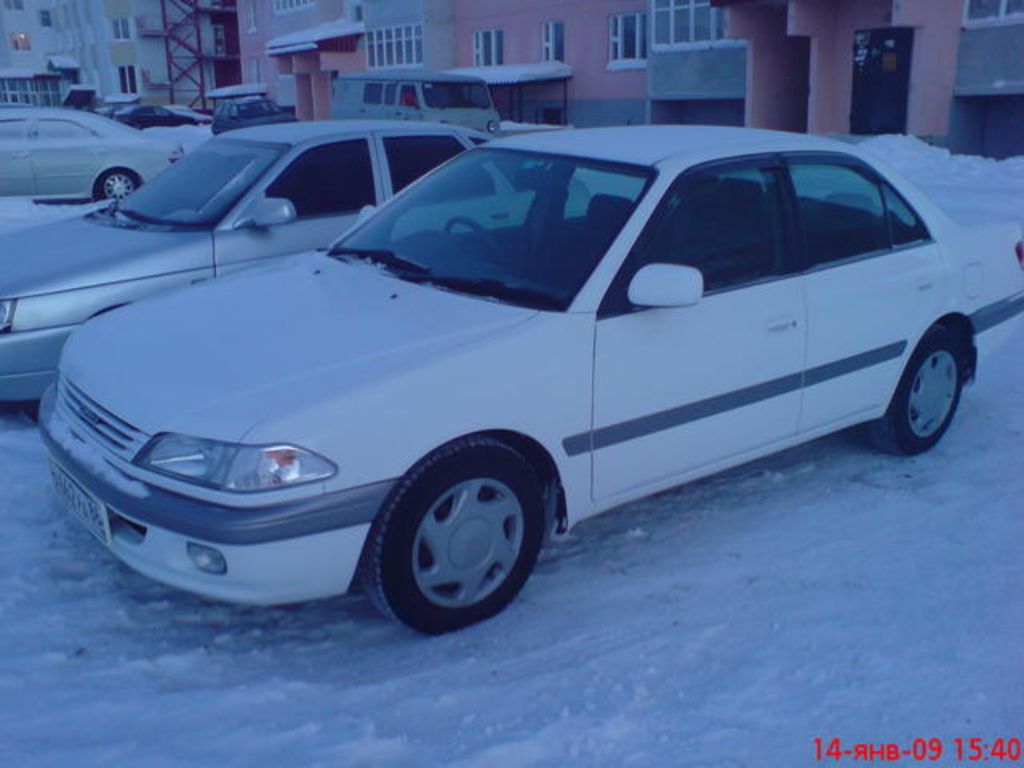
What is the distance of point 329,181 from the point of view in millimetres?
6266

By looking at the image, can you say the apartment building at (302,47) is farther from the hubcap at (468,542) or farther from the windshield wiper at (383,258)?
the hubcap at (468,542)

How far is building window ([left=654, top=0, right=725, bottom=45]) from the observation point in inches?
984

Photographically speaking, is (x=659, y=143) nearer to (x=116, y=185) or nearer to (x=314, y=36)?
(x=116, y=185)

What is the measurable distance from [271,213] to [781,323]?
3.02 meters

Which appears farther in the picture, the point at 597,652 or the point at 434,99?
the point at 434,99

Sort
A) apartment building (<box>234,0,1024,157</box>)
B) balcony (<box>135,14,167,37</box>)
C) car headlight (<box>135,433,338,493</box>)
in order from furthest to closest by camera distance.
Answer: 1. balcony (<box>135,14,167,37</box>)
2. apartment building (<box>234,0,1024,157</box>)
3. car headlight (<box>135,433,338,493</box>)

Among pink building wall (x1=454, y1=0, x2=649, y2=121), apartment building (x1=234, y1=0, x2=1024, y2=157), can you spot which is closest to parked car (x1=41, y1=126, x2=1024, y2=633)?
apartment building (x1=234, y1=0, x2=1024, y2=157)

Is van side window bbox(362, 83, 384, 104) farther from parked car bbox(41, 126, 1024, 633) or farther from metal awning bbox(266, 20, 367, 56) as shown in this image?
parked car bbox(41, 126, 1024, 633)

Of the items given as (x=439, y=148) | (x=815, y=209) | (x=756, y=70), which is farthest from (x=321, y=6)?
(x=815, y=209)

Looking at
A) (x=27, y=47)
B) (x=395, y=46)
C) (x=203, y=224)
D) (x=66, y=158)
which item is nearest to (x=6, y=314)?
(x=203, y=224)

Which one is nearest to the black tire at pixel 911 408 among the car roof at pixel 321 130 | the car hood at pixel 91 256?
the car roof at pixel 321 130

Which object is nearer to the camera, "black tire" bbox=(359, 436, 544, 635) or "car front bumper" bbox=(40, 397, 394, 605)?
"car front bumper" bbox=(40, 397, 394, 605)

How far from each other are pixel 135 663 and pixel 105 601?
1.49 feet

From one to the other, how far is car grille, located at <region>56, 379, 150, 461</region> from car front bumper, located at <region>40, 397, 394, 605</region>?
92 millimetres
